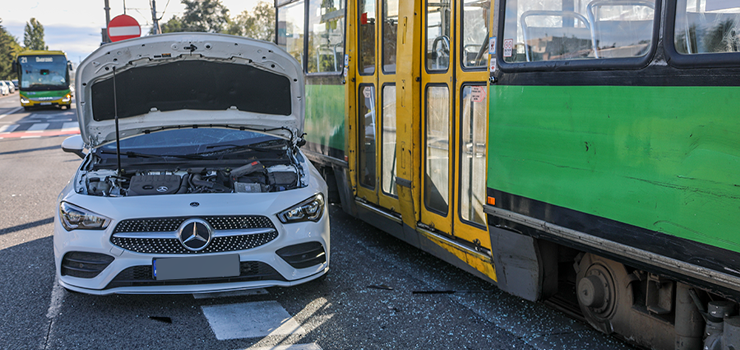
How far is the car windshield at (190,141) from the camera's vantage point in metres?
5.28

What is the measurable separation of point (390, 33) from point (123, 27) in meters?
8.47

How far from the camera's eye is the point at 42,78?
3219cm

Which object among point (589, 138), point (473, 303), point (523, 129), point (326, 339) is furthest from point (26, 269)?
point (589, 138)

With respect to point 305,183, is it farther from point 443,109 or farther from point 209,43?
point 209,43

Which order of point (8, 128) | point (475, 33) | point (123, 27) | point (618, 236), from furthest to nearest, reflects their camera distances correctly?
point (8, 128) → point (123, 27) → point (475, 33) → point (618, 236)

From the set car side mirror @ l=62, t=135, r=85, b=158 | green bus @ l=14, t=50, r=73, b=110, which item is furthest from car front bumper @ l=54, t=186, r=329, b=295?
green bus @ l=14, t=50, r=73, b=110

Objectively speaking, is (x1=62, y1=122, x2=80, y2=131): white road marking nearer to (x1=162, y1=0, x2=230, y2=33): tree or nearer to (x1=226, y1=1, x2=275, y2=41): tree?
(x1=226, y1=1, x2=275, y2=41): tree

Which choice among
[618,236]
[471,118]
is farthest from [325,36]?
[618,236]

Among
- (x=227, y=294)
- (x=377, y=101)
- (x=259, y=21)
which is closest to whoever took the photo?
(x=227, y=294)

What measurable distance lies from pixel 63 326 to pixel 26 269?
158 cm

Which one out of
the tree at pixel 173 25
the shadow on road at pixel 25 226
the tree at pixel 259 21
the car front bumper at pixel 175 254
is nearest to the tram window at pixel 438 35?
the car front bumper at pixel 175 254

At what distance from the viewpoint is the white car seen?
413cm

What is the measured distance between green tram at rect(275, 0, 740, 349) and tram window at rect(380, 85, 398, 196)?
0.07 ft

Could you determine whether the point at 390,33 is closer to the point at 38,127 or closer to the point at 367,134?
the point at 367,134
